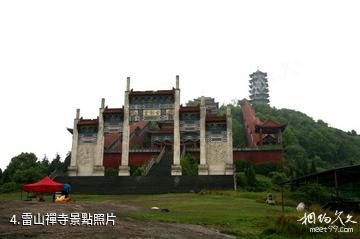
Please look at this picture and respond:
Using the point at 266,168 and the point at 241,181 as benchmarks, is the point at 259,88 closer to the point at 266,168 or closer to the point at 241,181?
the point at 266,168

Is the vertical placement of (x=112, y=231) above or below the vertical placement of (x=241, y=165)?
below

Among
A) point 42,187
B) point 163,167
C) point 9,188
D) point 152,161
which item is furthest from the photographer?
point 152,161

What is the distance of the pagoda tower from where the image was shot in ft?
382

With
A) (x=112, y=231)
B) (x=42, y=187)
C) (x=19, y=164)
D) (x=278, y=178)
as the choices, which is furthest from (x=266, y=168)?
(x=112, y=231)

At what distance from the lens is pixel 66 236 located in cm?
977

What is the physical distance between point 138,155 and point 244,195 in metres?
23.8

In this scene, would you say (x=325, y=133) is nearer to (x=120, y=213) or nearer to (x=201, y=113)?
(x=201, y=113)

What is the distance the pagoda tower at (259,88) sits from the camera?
11650 centimetres

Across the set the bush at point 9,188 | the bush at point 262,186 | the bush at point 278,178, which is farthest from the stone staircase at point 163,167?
the bush at point 9,188

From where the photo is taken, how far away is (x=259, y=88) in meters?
117

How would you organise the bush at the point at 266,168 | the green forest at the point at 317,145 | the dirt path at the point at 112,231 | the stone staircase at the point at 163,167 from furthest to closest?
the green forest at the point at 317,145 < the bush at the point at 266,168 < the stone staircase at the point at 163,167 < the dirt path at the point at 112,231

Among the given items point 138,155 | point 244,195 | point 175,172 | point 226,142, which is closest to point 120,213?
point 244,195

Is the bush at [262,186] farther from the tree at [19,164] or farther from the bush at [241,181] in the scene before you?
the tree at [19,164]

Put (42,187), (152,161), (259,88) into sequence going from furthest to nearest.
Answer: (259,88) < (152,161) < (42,187)
